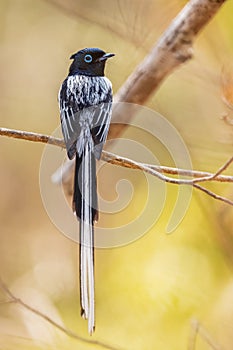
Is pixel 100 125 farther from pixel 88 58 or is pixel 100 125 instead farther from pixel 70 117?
pixel 88 58

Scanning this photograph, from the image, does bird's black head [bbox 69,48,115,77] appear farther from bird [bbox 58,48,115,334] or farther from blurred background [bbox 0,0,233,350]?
blurred background [bbox 0,0,233,350]

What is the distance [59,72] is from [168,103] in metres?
1.26

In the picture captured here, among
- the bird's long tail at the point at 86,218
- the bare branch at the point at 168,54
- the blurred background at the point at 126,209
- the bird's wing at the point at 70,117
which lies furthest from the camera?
the blurred background at the point at 126,209

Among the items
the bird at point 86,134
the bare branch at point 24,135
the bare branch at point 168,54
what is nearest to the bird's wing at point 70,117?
the bird at point 86,134

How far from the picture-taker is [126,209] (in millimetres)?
4816

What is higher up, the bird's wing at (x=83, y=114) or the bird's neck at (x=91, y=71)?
the bird's neck at (x=91, y=71)

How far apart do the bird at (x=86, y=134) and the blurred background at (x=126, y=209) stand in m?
0.23

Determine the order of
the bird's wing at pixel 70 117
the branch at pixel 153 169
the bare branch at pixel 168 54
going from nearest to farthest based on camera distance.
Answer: the branch at pixel 153 169 → the bird's wing at pixel 70 117 → the bare branch at pixel 168 54

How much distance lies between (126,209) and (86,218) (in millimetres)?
2261

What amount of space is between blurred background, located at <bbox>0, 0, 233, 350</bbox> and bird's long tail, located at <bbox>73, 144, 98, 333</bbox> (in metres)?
0.54

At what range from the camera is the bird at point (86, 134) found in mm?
2439

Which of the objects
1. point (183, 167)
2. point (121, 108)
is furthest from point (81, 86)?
point (183, 167)

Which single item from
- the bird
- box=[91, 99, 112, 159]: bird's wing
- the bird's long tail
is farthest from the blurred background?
the bird's long tail

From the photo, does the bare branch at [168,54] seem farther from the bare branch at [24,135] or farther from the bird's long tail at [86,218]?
the bare branch at [24,135]
